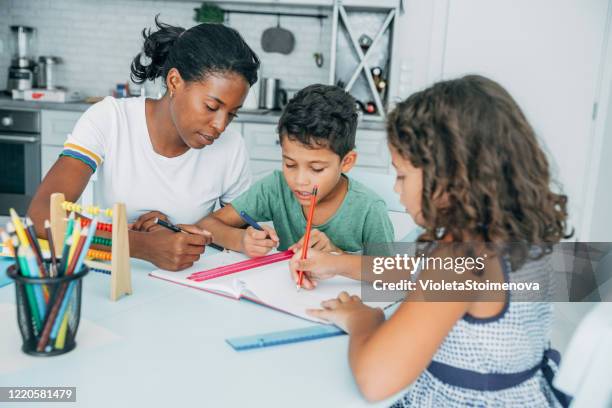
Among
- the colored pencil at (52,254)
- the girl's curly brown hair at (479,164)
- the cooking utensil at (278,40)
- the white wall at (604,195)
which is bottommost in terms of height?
the white wall at (604,195)

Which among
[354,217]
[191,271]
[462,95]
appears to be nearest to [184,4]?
[354,217]

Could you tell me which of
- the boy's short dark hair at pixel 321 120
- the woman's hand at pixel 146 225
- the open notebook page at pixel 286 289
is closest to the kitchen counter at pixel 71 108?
the boy's short dark hair at pixel 321 120

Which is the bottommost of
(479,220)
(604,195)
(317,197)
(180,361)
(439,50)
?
(604,195)

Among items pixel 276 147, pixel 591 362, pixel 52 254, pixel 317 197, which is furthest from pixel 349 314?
pixel 276 147

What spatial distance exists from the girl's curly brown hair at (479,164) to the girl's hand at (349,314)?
0.56ft

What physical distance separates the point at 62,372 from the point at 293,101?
3.44 ft

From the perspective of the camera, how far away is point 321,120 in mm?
1594

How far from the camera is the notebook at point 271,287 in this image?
115 centimetres

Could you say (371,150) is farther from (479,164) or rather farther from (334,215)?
(479,164)

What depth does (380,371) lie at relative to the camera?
0.85m

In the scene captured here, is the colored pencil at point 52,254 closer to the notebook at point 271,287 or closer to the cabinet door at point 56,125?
the notebook at point 271,287

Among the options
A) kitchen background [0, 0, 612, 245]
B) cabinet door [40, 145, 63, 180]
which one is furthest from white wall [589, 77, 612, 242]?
cabinet door [40, 145, 63, 180]

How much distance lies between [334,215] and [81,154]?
0.73 metres

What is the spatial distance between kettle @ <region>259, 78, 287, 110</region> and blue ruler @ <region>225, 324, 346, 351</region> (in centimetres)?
297
